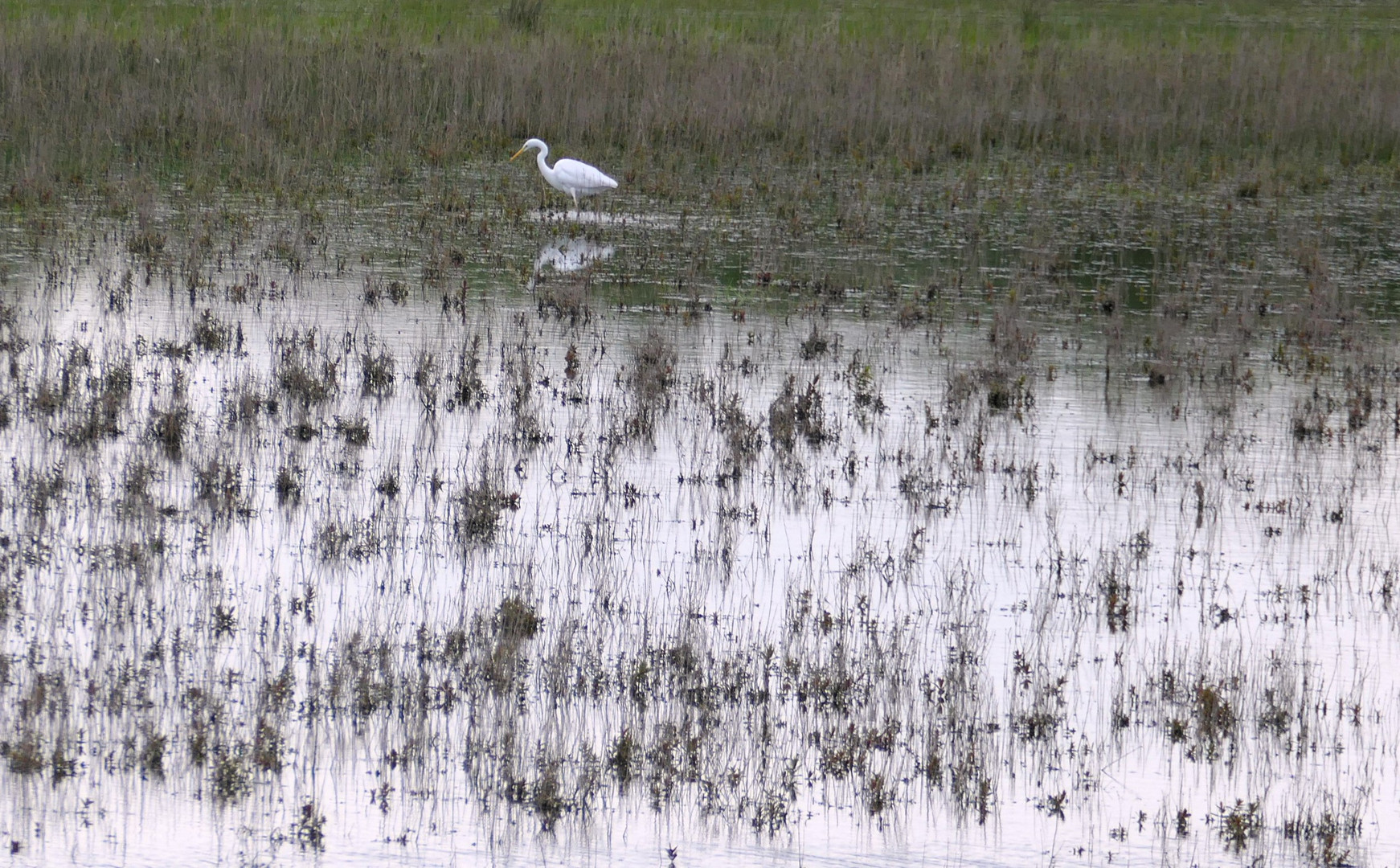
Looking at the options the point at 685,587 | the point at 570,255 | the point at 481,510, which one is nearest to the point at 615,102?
the point at 570,255

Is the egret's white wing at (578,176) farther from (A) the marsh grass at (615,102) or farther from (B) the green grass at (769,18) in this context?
(B) the green grass at (769,18)

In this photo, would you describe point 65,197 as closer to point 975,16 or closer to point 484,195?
point 484,195

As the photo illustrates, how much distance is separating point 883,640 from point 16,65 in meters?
15.7

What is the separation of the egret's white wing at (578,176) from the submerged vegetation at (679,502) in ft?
1.22

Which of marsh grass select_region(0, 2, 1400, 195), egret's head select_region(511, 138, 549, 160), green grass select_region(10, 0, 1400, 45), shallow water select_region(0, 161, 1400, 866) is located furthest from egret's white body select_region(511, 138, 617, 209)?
green grass select_region(10, 0, 1400, 45)

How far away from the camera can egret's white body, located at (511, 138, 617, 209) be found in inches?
576

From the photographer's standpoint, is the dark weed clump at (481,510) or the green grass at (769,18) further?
the green grass at (769,18)

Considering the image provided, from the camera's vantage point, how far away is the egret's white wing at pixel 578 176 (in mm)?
14625

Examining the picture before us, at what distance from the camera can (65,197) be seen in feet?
46.6

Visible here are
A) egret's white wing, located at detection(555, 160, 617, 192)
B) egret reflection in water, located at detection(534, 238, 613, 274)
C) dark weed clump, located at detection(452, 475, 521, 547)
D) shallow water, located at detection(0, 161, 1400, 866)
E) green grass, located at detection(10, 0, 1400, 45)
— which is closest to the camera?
shallow water, located at detection(0, 161, 1400, 866)

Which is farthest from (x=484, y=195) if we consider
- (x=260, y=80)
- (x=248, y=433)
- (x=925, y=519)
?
(x=925, y=519)

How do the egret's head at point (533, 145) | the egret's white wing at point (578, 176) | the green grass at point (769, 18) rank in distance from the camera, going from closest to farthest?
the egret's white wing at point (578, 176)
the egret's head at point (533, 145)
the green grass at point (769, 18)

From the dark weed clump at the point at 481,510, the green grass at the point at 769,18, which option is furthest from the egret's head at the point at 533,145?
the dark weed clump at the point at 481,510

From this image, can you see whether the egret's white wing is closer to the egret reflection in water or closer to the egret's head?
the egret's head
